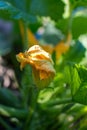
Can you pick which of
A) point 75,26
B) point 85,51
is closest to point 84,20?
point 75,26

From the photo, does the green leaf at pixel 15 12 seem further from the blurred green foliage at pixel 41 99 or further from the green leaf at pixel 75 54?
the green leaf at pixel 75 54

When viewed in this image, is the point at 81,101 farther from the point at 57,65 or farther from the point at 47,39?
the point at 47,39

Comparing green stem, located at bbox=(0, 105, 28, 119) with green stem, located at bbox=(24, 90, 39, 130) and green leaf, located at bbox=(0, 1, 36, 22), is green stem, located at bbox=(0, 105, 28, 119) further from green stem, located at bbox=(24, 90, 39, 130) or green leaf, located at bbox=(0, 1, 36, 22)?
green leaf, located at bbox=(0, 1, 36, 22)

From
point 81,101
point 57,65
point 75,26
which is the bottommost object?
point 81,101

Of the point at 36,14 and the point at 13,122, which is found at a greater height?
the point at 36,14

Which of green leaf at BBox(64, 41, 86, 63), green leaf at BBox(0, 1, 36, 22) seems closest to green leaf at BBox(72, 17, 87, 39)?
green leaf at BBox(64, 41, 86, 63)
